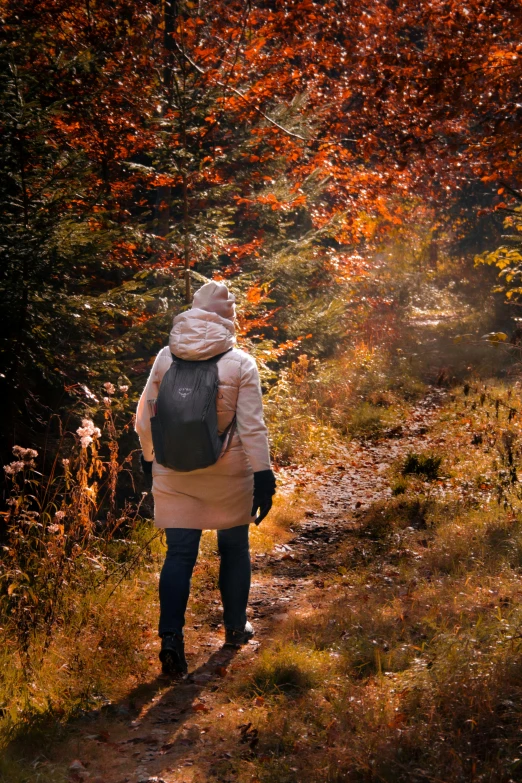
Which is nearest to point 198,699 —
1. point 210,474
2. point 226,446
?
point 210,474

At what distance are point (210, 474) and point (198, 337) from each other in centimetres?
81

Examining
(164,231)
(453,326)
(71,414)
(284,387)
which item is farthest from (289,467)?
(453,326)

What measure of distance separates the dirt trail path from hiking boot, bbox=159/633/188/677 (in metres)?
0.06

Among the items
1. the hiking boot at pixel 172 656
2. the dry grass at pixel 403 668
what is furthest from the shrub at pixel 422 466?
the hiking boot at pixel 172 656

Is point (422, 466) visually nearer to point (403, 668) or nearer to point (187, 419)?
point (403, 668)

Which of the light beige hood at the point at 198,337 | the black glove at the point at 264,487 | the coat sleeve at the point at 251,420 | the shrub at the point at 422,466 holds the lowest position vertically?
the shrub at the point at 422,466

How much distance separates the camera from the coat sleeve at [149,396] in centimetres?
457

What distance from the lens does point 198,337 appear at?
4.42 meters

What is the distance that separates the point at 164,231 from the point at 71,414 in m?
4.36

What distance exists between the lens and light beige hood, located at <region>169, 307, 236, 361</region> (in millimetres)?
4410

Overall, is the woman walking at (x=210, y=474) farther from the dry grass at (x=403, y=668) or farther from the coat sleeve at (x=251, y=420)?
the dry grass at (x=403, y=668)

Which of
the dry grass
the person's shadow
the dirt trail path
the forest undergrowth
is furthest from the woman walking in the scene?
the dry grass

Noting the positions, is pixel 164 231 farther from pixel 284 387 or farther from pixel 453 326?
pixel 453 326

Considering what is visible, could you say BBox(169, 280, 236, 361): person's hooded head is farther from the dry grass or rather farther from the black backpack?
the dry grass
